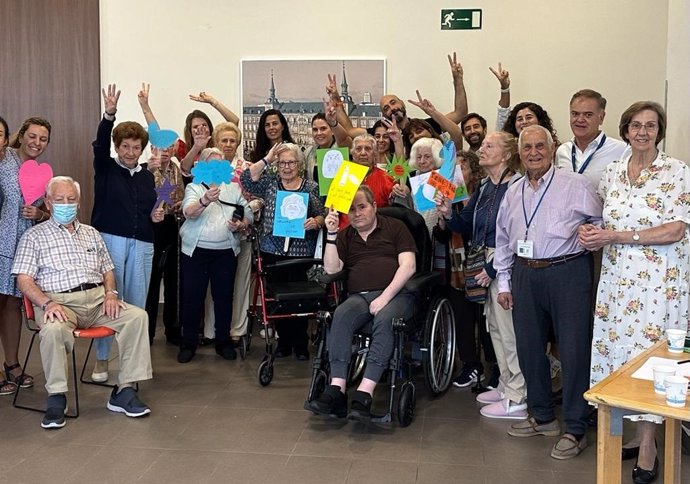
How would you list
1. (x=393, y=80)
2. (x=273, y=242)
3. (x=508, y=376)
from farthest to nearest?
(x=393, y=80) < (x=273, y=242) < (x=508, y=376)

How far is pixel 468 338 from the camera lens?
4.30 m

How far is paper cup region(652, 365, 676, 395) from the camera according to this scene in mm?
1944

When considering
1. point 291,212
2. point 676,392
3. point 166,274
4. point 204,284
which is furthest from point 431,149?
point 676,392

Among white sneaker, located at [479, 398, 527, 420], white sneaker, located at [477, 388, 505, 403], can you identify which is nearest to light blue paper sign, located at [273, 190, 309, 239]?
white sneaker, located at [477, 388, 505, 403]

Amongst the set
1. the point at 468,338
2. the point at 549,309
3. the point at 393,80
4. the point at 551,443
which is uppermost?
the point at 393,80

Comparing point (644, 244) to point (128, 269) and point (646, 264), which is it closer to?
point (646, 264)

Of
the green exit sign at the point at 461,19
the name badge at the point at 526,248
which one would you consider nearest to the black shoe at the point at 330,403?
the name badge at the point at 526,248

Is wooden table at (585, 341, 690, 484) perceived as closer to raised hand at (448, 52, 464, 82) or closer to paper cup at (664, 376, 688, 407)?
paper cup at (664, 376, 688, 407)

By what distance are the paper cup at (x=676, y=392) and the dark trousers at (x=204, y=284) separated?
3.37 m

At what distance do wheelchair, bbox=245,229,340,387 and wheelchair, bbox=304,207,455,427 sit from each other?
44cm

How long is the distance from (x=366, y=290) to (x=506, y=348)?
0.79m

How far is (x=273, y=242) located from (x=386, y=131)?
41.5 inches

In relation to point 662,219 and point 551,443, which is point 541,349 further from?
Result: point 662,219

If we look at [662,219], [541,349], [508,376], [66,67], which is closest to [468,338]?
[508,376]
